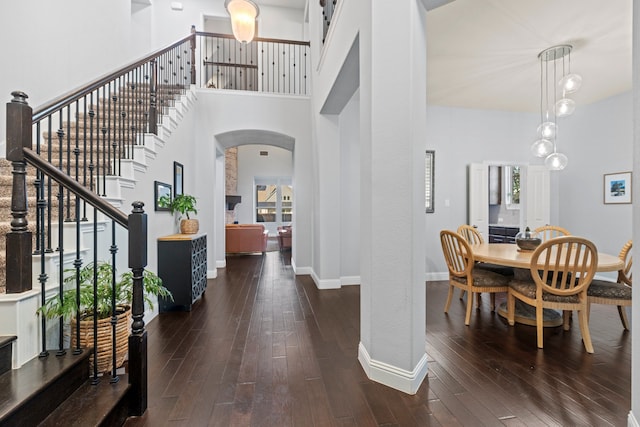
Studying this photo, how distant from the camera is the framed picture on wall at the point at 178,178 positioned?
4.00 meters

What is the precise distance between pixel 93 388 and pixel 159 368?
0.54m

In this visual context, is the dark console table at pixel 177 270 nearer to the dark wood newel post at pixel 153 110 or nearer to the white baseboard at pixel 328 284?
the dark wood newel post at pixel 153 110

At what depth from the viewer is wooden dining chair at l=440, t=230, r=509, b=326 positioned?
115 inches

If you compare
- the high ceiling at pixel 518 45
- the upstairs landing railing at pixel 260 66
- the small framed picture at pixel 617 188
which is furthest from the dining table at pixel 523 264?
the upstairs landing railing at pixel 260 66

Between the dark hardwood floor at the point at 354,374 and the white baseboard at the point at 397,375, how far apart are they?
0.15 ft

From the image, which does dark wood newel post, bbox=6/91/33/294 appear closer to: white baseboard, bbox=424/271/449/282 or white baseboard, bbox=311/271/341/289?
white baseboard, bbox=311/271/341/289

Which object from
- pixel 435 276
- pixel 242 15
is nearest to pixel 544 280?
pixel 435 276

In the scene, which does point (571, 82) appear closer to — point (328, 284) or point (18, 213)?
point (328, 284)

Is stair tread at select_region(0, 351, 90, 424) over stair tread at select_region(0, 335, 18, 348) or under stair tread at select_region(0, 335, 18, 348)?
under

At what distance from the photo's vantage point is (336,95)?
3730 millimetres

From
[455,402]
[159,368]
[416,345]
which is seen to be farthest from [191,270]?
[455,402]

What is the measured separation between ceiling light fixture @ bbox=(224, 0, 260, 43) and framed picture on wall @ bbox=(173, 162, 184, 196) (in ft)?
6.32

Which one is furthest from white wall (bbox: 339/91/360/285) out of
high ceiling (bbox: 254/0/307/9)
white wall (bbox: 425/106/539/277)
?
high ceiling (bbox: 254/0/307/9)

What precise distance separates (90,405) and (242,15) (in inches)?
152
